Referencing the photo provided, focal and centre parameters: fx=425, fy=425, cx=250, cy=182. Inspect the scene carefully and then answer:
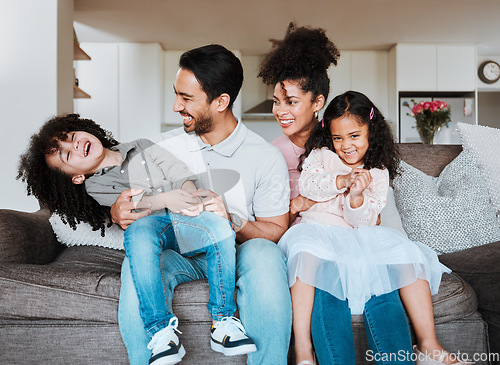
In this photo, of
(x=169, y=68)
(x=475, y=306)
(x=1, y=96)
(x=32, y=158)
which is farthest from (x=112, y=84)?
(x=475, y=306)

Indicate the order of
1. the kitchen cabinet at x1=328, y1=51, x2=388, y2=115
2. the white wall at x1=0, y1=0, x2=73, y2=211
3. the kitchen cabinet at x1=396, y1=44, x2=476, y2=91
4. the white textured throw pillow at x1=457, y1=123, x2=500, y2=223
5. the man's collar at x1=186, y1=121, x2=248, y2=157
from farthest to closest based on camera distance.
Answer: the kitchen cabinet at x1=328, y1=51, x2=388, y2=115 → the kitchen cabinet at x1=396, y1=44, x2=476, y2=91 → the white wall at x1=0, y1=0, x2=73, y2=211 → the white textured throw pillow at x1=457, y1=123, x2=500, y2=223 → the man's collar at x1=186, y1=121, x2=248, y2=157

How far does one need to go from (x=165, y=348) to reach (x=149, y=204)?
0.49 m

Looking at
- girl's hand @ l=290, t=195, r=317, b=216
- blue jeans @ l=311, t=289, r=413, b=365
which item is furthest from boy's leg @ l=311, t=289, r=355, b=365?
girl's hand @ l=290, t=195, r=317, b=216

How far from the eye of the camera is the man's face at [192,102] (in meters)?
1.54

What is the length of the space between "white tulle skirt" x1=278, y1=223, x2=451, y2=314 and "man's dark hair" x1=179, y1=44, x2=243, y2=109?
24.8 inches

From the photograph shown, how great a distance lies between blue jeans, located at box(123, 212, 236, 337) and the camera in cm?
113

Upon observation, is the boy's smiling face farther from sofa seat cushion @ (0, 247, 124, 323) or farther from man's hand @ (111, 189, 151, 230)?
sofa seat cushion @ (0, 247, 124, 323)

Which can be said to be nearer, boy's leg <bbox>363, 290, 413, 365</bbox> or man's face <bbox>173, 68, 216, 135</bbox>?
boy's leg <bbox>363, 290, 413, 365</bbox>

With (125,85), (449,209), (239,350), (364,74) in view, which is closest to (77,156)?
(239,350)

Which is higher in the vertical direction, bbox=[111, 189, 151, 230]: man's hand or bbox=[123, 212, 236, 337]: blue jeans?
bbox=[111, 189, 151, 230]: man's hand

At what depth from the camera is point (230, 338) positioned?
1.12 metres

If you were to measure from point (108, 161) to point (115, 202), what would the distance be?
0.79ft

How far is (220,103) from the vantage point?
1582 millimetres

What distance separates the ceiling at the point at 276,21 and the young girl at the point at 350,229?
3.17 m
